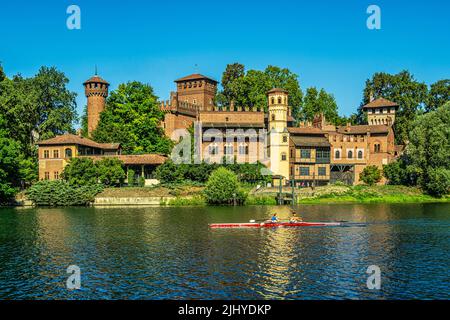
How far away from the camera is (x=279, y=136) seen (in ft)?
227

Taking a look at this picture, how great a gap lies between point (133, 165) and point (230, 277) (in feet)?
147

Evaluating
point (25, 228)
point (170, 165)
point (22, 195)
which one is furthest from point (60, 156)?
point (25, 228)

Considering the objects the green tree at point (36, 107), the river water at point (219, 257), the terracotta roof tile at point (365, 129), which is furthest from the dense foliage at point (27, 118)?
the terracotta roof tile at point (365, 129)

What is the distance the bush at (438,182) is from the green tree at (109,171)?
37241 millimetres

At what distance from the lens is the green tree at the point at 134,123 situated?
2822 inches

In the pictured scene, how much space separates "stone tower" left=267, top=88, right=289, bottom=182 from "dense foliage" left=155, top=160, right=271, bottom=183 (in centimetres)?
341

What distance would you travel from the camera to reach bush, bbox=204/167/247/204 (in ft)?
185

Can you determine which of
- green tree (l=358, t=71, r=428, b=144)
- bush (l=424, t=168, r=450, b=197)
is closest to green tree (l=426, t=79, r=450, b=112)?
green tree (l=358, t=71, r=428, b=144)

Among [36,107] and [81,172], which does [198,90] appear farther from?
[81,172]

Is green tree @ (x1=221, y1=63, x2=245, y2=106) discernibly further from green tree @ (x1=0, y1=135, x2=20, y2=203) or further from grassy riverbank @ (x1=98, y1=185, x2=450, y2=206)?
green tree @ (x1=0, y1=135, x2=20, y2=203)

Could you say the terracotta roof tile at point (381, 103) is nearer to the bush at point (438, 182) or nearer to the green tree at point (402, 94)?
the green tree at point (402, 94)

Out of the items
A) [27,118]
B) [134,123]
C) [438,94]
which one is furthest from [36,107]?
[438,94]

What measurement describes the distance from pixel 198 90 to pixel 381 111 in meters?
30.7

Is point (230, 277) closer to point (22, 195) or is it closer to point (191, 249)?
point (191, 249)
